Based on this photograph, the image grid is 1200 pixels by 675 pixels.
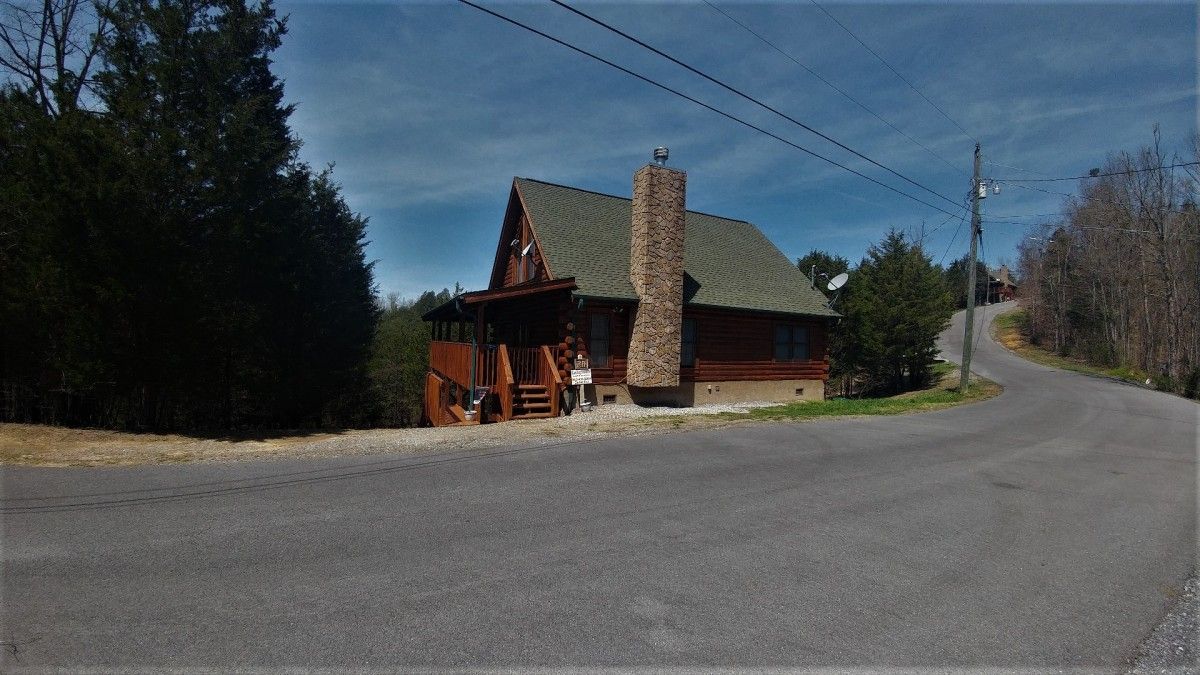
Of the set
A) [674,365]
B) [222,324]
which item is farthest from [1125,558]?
[222,324]

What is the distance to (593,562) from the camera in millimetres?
4570

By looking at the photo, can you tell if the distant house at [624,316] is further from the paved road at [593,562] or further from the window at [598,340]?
the paved road at [593,562]

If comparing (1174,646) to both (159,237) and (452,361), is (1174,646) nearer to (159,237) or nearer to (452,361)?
(159,237)

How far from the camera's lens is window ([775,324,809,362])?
64.1ft

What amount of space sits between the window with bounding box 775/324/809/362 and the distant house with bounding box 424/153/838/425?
1.7 inches

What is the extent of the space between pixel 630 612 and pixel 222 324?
11883mm

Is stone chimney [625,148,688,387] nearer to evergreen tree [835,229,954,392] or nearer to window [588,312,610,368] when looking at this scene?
window [588,312,610,368]

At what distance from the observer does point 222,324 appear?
12.1 m

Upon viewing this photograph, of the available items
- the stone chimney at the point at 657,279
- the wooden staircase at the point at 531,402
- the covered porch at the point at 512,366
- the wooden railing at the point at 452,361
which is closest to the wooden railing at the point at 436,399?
the wooden railing at the point at 452,361

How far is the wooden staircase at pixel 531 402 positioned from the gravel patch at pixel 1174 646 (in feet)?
37.2

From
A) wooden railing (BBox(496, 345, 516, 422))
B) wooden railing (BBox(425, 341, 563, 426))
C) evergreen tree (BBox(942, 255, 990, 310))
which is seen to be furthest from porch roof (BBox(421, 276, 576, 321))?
evergreen tree (BBox(942, 255, 990, 310))

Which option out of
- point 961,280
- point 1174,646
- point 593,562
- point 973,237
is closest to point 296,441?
point 593,562

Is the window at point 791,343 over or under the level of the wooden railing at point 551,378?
over

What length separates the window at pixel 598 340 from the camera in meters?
15.4
